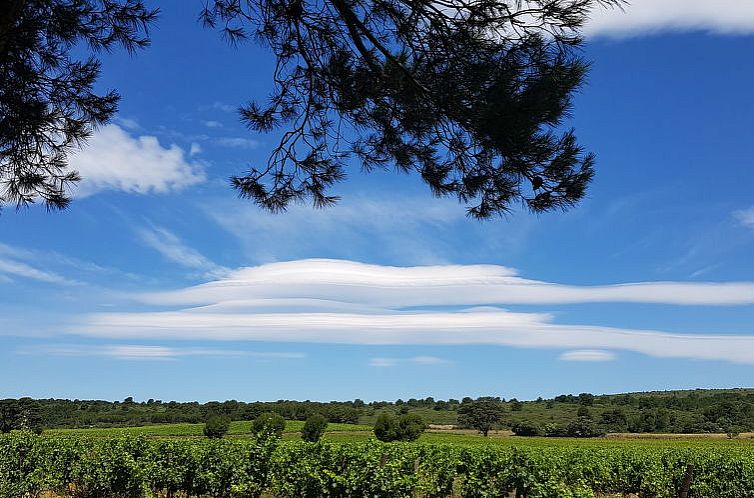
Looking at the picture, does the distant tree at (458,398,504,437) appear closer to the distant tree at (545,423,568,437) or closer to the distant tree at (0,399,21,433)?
the distant tree at (545,423,568,437)

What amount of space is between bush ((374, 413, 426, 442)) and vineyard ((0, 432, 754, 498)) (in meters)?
41.4

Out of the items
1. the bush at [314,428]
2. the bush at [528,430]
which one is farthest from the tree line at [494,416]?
the bush at [314,428]

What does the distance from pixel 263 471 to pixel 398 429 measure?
159 ft

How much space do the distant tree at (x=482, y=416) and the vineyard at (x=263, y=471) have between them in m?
70.8

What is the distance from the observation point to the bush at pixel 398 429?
5569 cm

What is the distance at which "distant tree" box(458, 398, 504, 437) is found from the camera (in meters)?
84.4

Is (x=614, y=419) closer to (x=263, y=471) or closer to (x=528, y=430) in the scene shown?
(x=528, y=430)

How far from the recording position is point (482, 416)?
8500cm

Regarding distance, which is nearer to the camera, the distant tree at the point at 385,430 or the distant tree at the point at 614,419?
the distant tree at the point at 385,430

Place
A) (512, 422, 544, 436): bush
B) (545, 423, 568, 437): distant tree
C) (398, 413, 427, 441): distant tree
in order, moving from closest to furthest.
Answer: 1. (398, 413, 427, 441): distant tree
2. (545, 423, 568, 437): distant tree
3. (512, 422, 544, 436): bush

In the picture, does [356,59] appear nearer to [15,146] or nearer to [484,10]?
[484,10]

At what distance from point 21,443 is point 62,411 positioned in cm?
8918

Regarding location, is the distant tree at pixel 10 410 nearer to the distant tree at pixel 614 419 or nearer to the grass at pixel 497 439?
the grass at pixel 497 439

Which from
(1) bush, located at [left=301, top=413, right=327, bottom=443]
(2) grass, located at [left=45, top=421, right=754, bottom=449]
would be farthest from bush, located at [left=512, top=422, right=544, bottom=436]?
(1) bush, located at [left=301, top=413, right=327, bottom=443]
